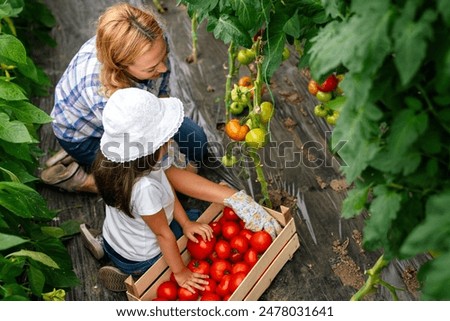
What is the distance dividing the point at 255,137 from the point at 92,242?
917mm

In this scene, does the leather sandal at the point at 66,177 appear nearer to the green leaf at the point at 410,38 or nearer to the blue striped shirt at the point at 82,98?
the blue striped shirt at the point at 82,98

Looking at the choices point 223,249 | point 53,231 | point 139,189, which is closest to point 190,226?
point 223,249

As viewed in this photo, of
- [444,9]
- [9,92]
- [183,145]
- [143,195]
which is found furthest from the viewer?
[183,145]

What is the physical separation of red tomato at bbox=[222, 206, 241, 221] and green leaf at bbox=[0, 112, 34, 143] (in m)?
0.93

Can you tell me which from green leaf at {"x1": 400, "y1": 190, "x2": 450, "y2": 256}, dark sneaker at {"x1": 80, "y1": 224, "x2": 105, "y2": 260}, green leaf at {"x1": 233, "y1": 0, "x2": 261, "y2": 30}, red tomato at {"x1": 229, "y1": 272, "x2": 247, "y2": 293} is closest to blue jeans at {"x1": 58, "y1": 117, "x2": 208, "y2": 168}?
dark sneaker at {"x1": 80, "y1": 224, "x2": 105, "y2": 260}

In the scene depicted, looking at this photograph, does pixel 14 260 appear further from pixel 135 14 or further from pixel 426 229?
pixel 426 229

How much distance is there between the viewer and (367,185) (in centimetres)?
136

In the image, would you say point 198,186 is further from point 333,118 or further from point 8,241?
point 8,241

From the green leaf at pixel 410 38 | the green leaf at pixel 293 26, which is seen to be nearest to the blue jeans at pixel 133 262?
the green leaf at pixel 293 26

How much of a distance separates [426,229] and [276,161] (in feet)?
5.96

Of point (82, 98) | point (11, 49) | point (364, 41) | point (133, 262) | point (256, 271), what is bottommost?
point (133, 262)

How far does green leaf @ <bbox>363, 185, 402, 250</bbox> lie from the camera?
1.23m

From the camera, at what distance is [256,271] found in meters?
2.27

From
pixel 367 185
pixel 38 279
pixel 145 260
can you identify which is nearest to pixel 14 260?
pixel 38 279
